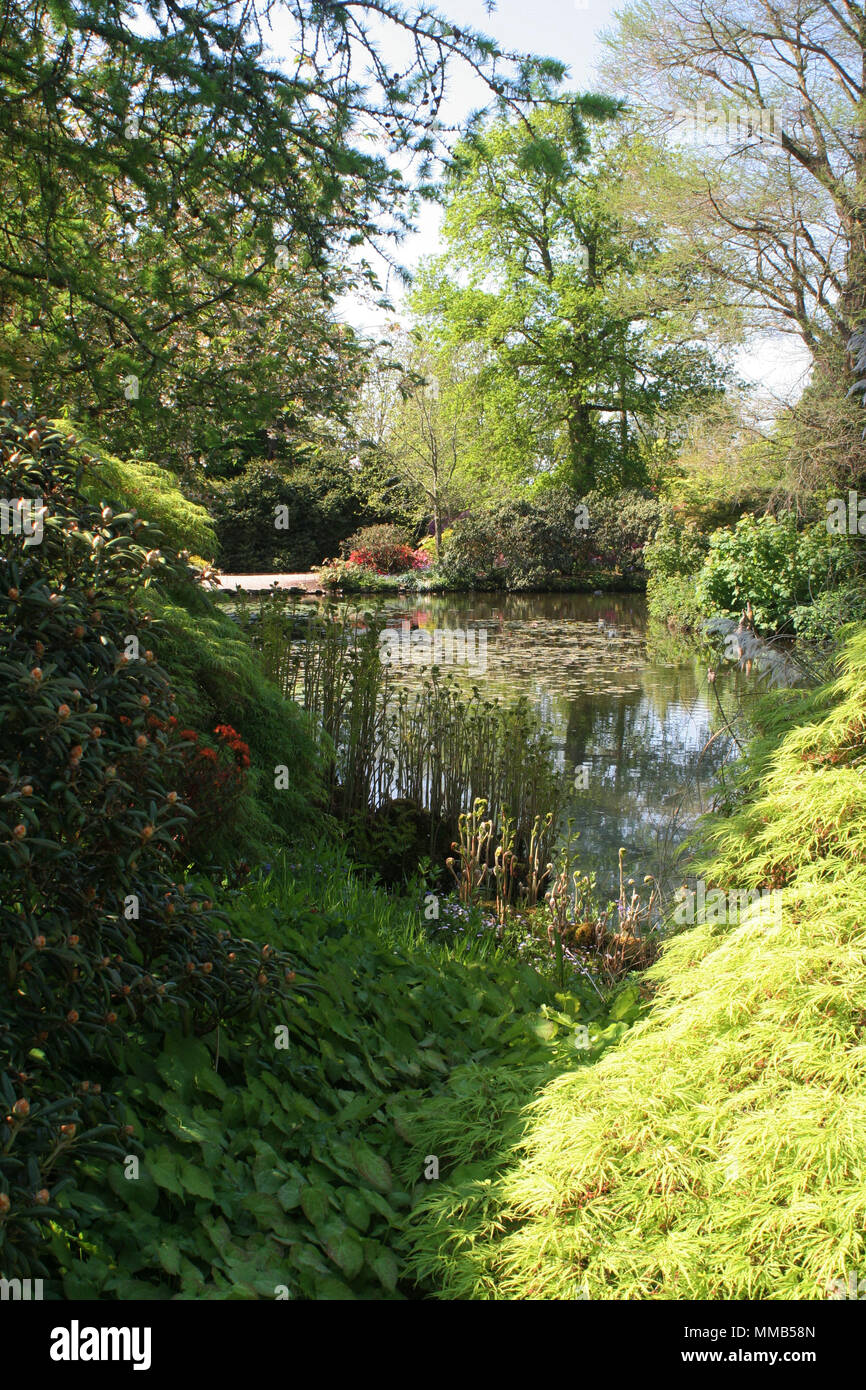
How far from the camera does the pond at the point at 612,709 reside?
5941 millimetres

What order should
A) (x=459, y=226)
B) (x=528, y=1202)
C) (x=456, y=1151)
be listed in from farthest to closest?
1. (x=459, y=226)
2. (x=456, y=1151)
3. (x=528, y=1202)

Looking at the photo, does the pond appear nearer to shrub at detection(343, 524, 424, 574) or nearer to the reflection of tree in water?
the reflection of tree in water

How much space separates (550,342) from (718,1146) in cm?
2745

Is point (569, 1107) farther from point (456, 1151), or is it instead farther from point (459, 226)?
point (459, 226)

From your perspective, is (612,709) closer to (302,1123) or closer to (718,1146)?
(302,1123)

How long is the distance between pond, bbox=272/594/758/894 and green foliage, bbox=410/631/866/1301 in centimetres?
138

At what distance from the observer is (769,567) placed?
14.3m

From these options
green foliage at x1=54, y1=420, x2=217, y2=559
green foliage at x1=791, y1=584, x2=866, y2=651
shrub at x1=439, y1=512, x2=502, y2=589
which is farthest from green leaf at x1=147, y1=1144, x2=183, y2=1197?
shrub at x1=439, y1=512, x2=502, y2=589

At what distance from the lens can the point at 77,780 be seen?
75.4 inches

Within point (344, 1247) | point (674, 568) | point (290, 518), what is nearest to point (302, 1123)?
point (344, 1247)

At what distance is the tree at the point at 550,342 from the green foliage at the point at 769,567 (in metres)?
12.7

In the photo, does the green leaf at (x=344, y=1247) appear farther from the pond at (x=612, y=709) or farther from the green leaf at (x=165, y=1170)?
the pond at (x=612, y=709)

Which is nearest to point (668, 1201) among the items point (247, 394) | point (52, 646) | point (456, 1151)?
point (456, 1151)

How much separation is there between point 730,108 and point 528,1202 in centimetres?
1679
